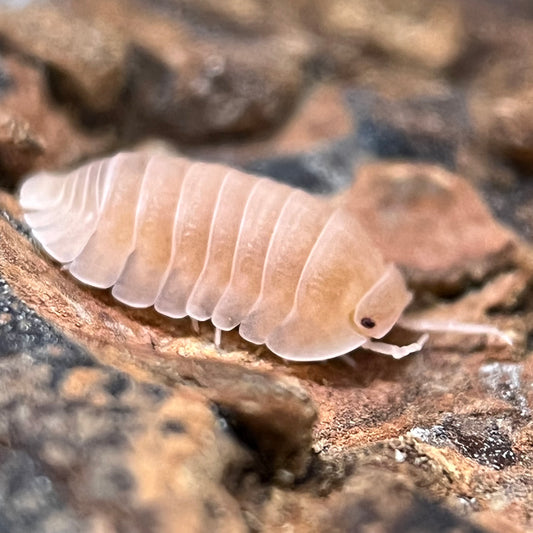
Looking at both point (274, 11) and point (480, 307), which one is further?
point (274, 11)

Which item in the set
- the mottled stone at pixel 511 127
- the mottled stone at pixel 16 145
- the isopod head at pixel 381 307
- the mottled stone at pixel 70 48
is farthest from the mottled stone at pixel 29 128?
the mottled stone at pixel 511 127

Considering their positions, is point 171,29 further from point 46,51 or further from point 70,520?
point 70,520

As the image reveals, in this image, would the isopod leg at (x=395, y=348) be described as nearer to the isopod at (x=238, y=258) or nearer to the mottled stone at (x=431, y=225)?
the isopod at (x=238, y=258)

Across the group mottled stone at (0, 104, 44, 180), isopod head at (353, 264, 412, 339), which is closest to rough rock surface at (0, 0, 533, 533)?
mottled stone at (0, 104, 44, 180)

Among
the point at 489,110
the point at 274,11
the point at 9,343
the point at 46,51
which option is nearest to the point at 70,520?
the point at 9,343

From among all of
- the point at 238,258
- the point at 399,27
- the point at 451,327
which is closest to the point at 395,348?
the point at 451,327

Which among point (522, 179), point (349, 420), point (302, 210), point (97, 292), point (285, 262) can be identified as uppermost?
point (522, 179)
